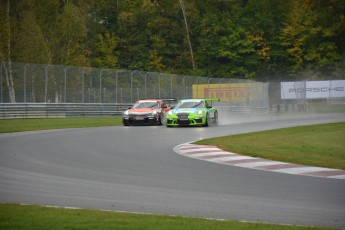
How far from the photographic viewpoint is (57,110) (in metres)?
38.9

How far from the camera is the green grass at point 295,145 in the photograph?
1514 cm

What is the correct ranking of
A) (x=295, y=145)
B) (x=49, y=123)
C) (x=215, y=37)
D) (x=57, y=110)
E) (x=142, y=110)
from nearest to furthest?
1. (x=295, y=145)
2. (x=142, y=110)
3. (x=49, y=123)
4. (x=57, y=110)
5. (x=215, y=37)

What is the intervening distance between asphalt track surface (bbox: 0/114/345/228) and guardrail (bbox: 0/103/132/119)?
65.8 feet

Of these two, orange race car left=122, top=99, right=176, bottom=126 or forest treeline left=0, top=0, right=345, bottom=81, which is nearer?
orange race car left=122, top=99, right=176, bottom=126

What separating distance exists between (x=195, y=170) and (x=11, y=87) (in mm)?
24038

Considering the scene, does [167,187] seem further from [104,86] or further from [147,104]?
[104,86]

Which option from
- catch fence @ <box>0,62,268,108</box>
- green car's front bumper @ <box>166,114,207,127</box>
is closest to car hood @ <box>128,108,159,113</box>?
green car's front bumper @ <box>166,114,207,127</box>

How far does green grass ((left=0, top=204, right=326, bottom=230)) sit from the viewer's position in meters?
7.49

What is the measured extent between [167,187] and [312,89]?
152 feet

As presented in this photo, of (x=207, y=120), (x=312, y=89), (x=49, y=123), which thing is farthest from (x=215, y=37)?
(x=207, y=120)

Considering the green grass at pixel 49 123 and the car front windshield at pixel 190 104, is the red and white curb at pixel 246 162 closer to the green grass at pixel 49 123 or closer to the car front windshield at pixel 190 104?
the car front windshield at pixel 190 104

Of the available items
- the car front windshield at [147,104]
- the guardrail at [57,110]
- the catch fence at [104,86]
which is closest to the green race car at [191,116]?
the car front windshield at [147,104]

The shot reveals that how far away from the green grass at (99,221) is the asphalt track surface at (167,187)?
41 centimetres

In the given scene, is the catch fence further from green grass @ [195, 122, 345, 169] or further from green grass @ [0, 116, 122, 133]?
green grass @ [195, 122, 345, 169]
